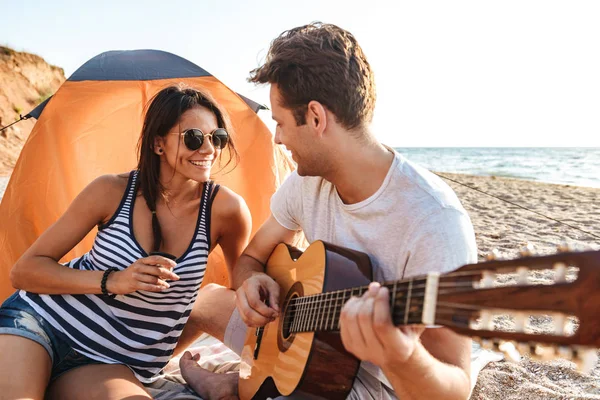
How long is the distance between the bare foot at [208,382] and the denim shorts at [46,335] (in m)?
0.53

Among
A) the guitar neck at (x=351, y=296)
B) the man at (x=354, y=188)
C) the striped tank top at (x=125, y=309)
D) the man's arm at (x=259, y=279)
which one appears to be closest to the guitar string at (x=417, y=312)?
the guitar neck at (x=351, y=296)

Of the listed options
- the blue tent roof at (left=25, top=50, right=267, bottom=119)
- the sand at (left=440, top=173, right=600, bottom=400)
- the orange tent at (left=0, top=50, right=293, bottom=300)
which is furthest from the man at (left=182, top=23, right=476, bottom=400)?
the blue tent roof at (left=25, top=50, right=267, bottom=119)

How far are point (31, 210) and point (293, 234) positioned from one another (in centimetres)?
182

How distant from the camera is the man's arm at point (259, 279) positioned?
2079mm

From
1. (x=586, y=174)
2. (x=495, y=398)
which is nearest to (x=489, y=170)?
(x=586, y=174)

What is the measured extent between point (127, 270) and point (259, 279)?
50 centimetres

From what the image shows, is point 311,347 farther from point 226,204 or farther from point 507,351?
point 226,204

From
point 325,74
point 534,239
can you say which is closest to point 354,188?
point 325,74

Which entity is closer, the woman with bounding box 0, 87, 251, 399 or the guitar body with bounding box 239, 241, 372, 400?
the guitar body with bounding box 239, 241, 372, 400

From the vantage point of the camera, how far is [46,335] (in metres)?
2.17

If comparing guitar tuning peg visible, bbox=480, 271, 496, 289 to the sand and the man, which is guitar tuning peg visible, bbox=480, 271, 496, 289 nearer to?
the man

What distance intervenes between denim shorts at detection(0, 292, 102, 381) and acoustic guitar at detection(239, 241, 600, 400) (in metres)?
0.69

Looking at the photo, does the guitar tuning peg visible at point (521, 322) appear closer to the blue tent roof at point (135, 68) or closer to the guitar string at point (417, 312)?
the guitar string at point (417, 312)

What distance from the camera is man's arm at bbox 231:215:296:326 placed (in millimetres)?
2079
